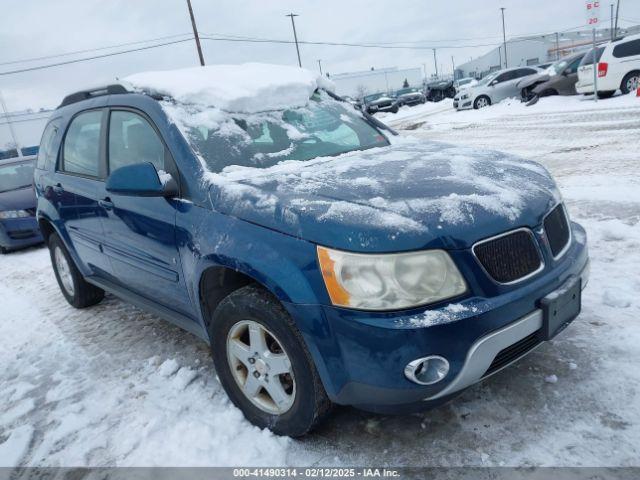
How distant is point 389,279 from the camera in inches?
73.5

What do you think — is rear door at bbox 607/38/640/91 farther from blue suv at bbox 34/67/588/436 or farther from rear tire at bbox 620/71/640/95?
blue suv at bbox 34/67/588/436

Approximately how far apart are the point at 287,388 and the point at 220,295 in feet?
1.97

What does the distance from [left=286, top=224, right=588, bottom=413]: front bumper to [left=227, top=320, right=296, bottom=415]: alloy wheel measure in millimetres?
293

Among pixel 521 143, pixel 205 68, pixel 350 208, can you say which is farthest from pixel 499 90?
pixel 350 208

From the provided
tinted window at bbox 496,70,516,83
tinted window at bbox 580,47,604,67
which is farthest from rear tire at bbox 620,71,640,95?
tinted window at bbox 496,70,516,83

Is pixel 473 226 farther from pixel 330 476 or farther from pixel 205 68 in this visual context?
pixel 205 68

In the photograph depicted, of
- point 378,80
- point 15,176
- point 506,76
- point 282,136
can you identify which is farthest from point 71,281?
point 378,80

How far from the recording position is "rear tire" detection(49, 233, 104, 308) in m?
4.36

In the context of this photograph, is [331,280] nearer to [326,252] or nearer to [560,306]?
[326,252]

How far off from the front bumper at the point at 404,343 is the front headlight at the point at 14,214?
6976mm

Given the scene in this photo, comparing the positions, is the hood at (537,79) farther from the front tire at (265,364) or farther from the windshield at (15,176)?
the front tire at (265,364)

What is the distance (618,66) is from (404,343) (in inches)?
633

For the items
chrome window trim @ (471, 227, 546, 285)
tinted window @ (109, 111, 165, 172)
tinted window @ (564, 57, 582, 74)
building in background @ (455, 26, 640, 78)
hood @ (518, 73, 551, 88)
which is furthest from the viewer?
building in background @ (455, 26, 640, 78)

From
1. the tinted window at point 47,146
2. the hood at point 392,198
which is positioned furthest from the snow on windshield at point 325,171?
the tinted window at point 47,146
